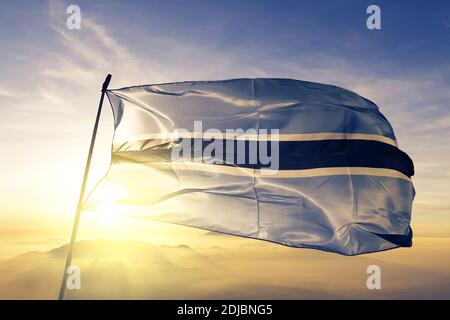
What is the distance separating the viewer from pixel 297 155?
11594 millimetres

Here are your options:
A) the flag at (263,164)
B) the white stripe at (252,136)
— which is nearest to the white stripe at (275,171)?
the flag at (263,164)

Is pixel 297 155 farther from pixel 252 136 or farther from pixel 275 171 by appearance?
pixel 252 136

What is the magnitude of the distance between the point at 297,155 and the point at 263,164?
2.97 ft

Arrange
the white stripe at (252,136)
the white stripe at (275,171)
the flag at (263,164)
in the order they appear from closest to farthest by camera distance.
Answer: the flag at (263,164)
the white stripe at (275,171)
the white stripe at (252,136)

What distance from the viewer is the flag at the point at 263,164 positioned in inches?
432

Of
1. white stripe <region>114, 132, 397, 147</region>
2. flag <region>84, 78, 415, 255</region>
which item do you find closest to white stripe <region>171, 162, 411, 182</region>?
flag <region>84, 78, 415, 255</region>

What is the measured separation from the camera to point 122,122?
11.7 m

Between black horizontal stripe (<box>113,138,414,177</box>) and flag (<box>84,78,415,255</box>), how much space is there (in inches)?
1.0

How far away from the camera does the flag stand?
10977 mm

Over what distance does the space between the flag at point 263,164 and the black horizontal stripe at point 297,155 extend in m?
0.03

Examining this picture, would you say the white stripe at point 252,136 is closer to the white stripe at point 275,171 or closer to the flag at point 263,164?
the flag at point 263,164
